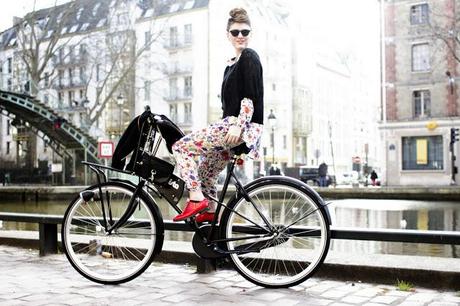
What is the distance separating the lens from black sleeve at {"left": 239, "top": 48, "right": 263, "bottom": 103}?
4.25 metres

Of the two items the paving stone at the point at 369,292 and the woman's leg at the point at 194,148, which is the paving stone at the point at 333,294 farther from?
the woman's leg at the point at 194,148

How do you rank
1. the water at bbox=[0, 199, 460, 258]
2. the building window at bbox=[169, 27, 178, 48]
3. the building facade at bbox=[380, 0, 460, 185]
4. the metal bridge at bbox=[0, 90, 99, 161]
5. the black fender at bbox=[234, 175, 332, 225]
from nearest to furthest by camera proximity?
the black fender at bbox=[234, 175, 332, 225] → the water at bbox=[0, 199, 460, 258] → the metal bridge at bbox=[0, 90, 99, 161] → the building facade at bbox=[380, 0, 460, 185] → the building window at bbox=[169, 27, 178, 48]

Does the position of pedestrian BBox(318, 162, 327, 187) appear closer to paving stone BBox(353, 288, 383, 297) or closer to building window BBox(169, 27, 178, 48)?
building window BBox(169, 27, 178, 48)

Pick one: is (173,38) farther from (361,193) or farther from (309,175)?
(361,193)

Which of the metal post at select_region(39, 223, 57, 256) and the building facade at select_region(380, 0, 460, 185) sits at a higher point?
the building facade at select_region(380, 0, 460, 185)

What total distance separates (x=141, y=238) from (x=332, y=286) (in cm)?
159

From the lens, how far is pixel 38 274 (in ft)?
16.3

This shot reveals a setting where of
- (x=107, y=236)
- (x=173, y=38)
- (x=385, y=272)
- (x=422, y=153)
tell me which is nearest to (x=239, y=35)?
(x=107, y=236)

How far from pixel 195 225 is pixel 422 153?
118 ft

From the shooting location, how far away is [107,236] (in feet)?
15.7

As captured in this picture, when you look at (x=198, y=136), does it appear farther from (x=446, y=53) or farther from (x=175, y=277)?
(x=446, y=53)

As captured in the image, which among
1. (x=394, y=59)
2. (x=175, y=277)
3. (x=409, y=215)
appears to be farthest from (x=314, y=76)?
(x=175, y=277)

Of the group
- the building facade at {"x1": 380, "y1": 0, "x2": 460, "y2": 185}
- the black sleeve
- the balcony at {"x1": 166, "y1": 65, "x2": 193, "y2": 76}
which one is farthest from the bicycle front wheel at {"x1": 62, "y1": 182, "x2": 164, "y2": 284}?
the balcony at {"x1": 166, "y1": 65, "x2": 193, "y2": 76}

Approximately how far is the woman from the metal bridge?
1300 inches
